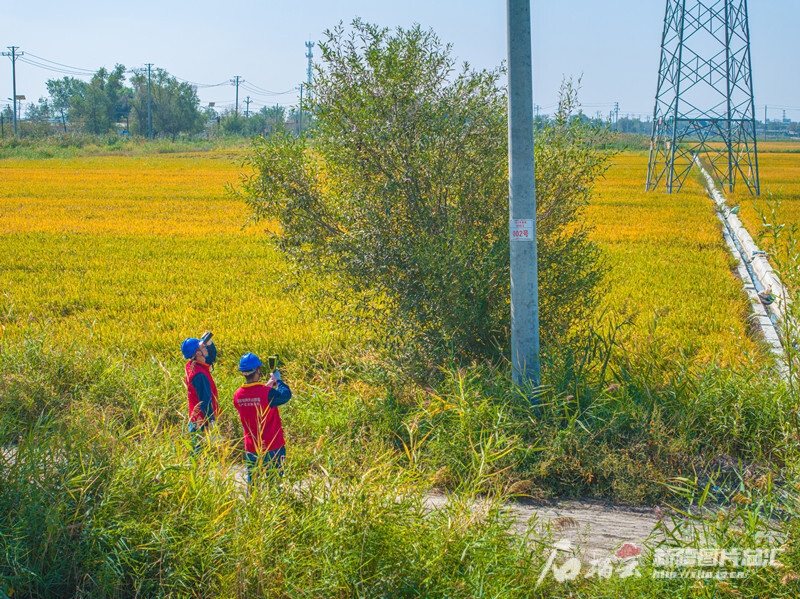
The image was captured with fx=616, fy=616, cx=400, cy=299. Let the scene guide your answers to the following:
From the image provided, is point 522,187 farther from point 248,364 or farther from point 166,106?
point 166,106

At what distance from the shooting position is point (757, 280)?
11.9m

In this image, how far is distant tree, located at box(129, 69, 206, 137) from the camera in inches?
3406

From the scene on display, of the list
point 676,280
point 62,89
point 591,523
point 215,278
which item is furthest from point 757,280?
point 62,89

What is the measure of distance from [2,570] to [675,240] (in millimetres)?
15669

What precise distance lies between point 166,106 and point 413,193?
9060 cm

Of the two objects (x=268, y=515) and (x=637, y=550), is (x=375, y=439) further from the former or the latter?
(x=637, y=550)

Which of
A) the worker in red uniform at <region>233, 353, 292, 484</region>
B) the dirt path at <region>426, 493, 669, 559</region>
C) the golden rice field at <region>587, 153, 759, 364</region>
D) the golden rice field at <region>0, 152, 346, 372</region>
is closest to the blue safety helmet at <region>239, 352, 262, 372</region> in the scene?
the worker in red uniform at <region>233, 353, 292, 484</region>

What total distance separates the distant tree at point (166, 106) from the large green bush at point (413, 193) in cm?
8820

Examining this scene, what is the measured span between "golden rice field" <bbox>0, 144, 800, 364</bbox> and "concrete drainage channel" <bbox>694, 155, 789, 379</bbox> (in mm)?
355

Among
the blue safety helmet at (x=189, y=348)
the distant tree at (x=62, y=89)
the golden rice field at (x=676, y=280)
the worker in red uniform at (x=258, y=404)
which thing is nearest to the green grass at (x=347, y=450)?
the golden rice field at (x=676, y=280)

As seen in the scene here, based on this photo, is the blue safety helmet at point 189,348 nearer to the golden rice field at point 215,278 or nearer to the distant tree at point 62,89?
the golden rice field at point 215,278

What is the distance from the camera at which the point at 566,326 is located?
6430 mm

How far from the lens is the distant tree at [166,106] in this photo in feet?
284

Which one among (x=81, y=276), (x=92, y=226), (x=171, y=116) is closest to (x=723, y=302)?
(x=81, y=276)
